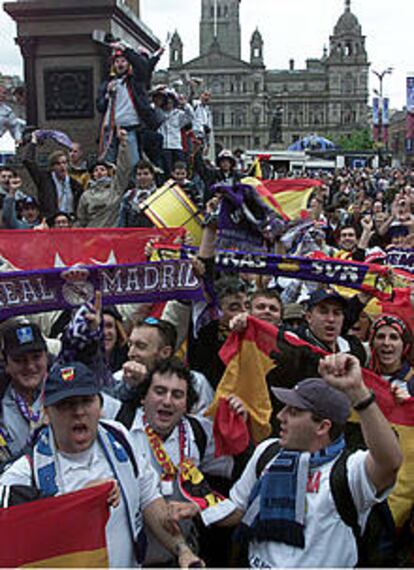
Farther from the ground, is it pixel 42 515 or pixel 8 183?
pixel 8 183

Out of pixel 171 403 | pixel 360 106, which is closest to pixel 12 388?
pixel 171 403

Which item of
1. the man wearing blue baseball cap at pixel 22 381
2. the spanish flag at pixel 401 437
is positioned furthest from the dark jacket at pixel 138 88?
the spanish flag at pixel 401 437

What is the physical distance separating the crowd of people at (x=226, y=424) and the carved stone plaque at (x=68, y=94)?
20.4ft

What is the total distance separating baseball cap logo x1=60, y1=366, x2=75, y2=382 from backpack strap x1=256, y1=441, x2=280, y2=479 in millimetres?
910

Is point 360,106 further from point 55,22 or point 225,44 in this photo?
point 55,22

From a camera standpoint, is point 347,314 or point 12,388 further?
point 347,314

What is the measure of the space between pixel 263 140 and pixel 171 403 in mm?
144449

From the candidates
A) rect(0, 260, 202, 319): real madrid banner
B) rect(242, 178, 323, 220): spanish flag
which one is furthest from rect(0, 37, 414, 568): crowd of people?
rect(242, 178, 323, 220): spanish flag

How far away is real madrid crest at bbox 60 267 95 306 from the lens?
479cm

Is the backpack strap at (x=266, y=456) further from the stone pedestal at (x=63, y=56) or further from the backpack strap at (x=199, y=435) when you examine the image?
the stone pedestal at (x=63, y=56)

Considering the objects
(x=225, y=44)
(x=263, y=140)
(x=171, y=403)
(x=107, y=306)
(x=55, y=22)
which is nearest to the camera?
(x=171, y=403)

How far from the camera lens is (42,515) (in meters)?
2.87

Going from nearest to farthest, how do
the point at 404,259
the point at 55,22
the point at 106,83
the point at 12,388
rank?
the point at 12,388 → the point at 404,259 → the point at 106,83 → the point at 55,22

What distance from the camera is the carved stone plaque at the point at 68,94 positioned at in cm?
1154
